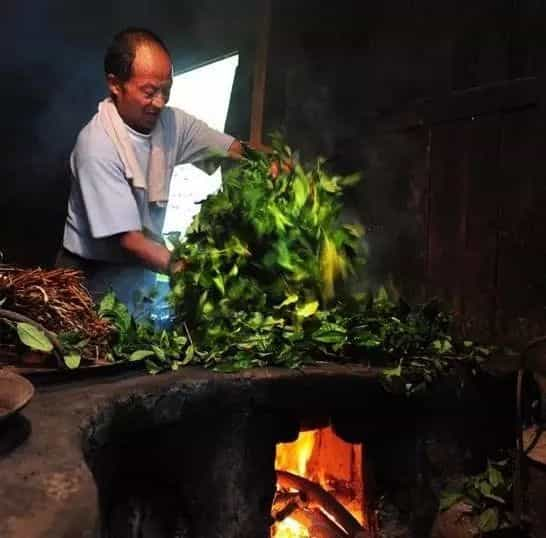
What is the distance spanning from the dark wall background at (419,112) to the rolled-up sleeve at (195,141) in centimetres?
97

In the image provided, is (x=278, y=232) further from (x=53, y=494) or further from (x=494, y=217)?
(x=53, y=494)

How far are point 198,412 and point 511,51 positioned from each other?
3.02 metres

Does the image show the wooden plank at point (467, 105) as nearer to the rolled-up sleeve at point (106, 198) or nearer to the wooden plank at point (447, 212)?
the wooden plank at point (447, 212)

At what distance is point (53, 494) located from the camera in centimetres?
174

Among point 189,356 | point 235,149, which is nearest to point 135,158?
point 235,149

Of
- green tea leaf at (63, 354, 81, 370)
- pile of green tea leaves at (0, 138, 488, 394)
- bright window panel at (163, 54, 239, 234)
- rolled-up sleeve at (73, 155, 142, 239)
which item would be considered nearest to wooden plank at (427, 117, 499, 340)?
pile of green tea leaves at (0, 138, 488, 394)

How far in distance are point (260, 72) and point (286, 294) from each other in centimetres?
302

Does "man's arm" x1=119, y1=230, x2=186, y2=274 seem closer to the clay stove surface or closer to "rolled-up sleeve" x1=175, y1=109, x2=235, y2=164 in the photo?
the clay stove surface

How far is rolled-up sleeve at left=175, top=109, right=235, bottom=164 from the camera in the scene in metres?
5.13

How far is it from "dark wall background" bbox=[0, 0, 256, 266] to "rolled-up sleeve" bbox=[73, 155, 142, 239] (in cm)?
322

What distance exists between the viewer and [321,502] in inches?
148

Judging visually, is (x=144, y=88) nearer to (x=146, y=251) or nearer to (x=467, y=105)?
(x=146, y=251)

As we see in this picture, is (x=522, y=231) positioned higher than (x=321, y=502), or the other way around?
(x=522, y=231)

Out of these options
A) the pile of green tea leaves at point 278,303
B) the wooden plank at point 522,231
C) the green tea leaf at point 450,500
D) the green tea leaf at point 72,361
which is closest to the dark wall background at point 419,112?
the wooden plank at point 522,231
